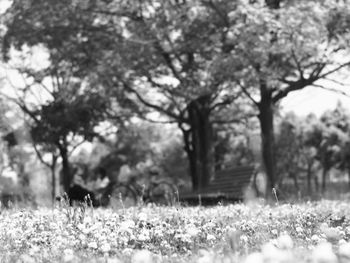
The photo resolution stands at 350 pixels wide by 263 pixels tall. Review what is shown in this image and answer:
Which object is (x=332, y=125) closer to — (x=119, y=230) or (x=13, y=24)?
(x=13, y=24)

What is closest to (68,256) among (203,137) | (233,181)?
(233,181)

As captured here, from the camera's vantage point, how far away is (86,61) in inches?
1068

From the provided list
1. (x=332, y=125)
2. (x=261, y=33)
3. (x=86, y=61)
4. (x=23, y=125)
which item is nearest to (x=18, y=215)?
(x=261, y=33)

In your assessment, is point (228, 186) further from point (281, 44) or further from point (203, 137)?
point (203, 137)

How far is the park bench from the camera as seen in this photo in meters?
17.0

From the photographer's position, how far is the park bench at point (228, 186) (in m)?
17.0

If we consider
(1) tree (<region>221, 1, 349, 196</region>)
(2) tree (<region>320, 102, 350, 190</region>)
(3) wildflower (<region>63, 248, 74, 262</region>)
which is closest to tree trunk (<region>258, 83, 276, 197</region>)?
(1) tree (<region>221, 1, 349, 196</region>)

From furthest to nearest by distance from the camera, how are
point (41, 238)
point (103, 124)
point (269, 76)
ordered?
point (103, 124) → point (269, 76) → point (41, 238)

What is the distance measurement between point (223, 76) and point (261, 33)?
9.88 ft

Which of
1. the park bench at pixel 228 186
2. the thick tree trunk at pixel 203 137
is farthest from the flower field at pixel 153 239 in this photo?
the thick tree trunk at pixel 203 137

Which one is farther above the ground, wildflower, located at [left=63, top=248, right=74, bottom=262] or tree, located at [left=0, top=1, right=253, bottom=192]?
tree, located at [left=0, top=1, right=253, bottom=192]

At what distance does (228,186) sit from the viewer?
19859mm

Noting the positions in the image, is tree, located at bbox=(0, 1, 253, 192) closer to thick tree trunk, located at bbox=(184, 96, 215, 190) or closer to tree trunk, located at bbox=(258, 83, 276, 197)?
thick tree trunk, located at bbox=(184, 96, 215, 190)

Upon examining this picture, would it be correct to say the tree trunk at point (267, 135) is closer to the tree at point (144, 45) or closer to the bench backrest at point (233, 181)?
the tree at point (144, 45)
